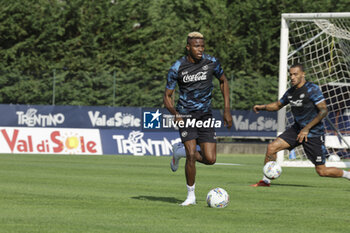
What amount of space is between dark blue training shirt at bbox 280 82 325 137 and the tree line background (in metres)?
18.5

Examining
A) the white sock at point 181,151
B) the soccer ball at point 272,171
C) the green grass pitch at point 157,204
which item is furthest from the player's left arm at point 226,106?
the soccer ball at point 272,171

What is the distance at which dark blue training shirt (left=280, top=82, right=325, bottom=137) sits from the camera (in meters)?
13.7

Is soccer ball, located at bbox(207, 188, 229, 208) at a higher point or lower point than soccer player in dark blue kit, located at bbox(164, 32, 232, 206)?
lower

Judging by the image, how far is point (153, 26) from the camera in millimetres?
42062

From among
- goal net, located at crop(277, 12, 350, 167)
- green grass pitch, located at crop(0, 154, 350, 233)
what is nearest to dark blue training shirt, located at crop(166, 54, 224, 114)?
green grass pitch, located at crop(0, 154, 350, 233)

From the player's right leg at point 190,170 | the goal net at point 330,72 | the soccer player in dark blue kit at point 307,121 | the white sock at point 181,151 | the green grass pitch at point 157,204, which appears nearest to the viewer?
the green grass pitch at point 157,204

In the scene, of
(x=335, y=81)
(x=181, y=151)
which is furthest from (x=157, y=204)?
(x=335, y=81)

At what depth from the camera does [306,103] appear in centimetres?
1396

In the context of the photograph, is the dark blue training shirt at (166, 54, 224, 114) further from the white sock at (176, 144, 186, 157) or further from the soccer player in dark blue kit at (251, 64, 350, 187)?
the soccer player in dark blue kit at (251, 64, 350, 187)

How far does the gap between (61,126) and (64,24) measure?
10891 millimetres

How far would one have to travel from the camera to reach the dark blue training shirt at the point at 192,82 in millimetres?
10695

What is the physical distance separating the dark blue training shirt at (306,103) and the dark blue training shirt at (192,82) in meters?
3.63

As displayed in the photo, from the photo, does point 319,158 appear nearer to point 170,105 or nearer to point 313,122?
point 313,122

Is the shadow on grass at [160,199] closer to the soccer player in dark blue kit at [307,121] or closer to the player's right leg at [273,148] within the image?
the soccer player in dark blue kit at [307,121]
